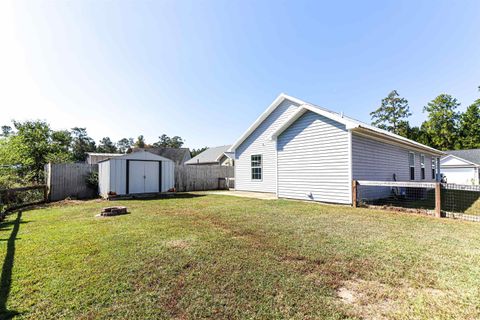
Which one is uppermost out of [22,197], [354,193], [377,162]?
[377,162]

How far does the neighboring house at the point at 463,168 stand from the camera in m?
23.5

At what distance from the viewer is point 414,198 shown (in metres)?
10.5

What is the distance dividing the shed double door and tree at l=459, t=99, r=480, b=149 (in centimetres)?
4593

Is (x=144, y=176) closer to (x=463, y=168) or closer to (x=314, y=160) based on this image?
(x=314, y=160)

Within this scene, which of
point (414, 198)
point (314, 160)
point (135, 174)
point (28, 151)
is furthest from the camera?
point (28, 151)

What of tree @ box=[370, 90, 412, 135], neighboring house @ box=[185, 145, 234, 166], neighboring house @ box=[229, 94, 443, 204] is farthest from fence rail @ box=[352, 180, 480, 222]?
tree @ box=[370, 90, 412, 135]

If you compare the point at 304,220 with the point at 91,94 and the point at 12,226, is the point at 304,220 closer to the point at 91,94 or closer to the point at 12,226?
the point at 12,226

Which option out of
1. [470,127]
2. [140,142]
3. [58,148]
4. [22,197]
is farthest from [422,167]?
[140,142]

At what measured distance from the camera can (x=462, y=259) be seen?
10.6 ft

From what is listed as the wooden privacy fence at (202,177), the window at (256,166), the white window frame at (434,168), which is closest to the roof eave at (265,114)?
the window at (256,166)

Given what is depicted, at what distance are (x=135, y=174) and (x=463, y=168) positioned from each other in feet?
108

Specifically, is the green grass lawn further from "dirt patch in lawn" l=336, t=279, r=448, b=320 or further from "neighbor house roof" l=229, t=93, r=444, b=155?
"neighbor house roof" l=229, t=93, r=444, b=155

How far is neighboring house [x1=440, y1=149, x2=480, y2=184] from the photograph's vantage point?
924 inches

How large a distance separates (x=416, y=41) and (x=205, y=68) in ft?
37.4
